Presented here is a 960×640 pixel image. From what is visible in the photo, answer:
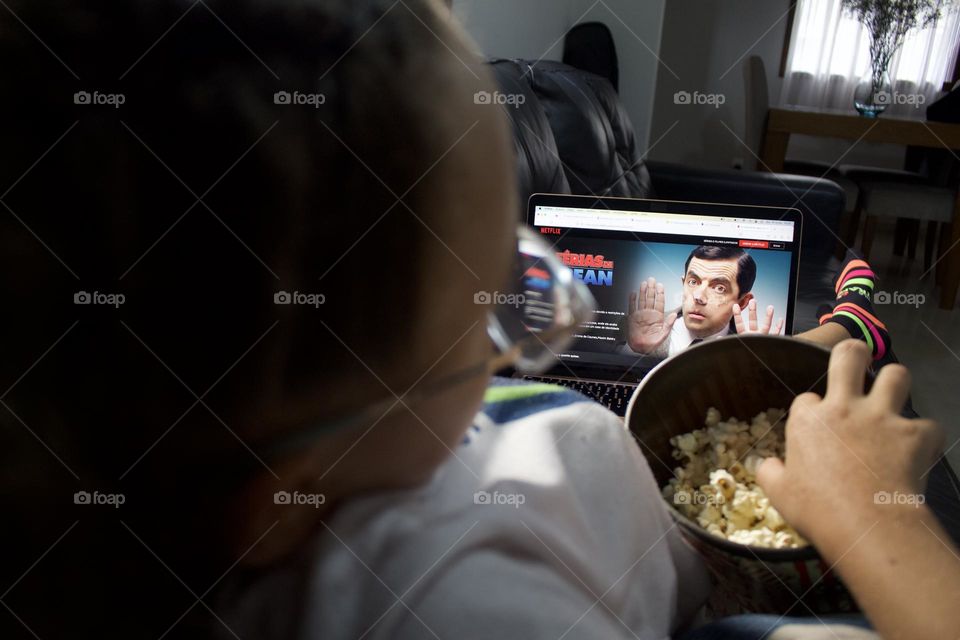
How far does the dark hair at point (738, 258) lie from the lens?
1093 millimetres

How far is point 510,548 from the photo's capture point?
39 centimetres

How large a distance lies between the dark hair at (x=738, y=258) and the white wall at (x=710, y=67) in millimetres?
2751

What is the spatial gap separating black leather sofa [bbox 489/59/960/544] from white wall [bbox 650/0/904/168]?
1.57 meters

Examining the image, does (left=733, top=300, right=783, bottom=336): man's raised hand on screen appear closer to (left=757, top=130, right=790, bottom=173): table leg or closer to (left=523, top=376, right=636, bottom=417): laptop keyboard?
(left=523, top=376, right=636, bottom=417): laptop keyboard

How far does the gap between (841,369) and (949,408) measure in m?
1.99

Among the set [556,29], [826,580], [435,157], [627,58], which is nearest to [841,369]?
[826,580]

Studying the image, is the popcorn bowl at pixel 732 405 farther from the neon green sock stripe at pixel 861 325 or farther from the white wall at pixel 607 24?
the white wall at pixel 607 24

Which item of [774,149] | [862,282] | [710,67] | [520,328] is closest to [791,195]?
[862,282]

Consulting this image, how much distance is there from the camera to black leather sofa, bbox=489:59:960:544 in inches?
62.5

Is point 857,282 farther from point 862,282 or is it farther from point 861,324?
point 861,324

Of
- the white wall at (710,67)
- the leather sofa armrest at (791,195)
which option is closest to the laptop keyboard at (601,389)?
the leather sofa armrest at (791,195)

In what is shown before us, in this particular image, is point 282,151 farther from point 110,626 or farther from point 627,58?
point 627,58

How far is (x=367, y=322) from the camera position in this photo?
0.31m

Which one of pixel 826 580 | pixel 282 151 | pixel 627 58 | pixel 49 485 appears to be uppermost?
pixel 627 58
